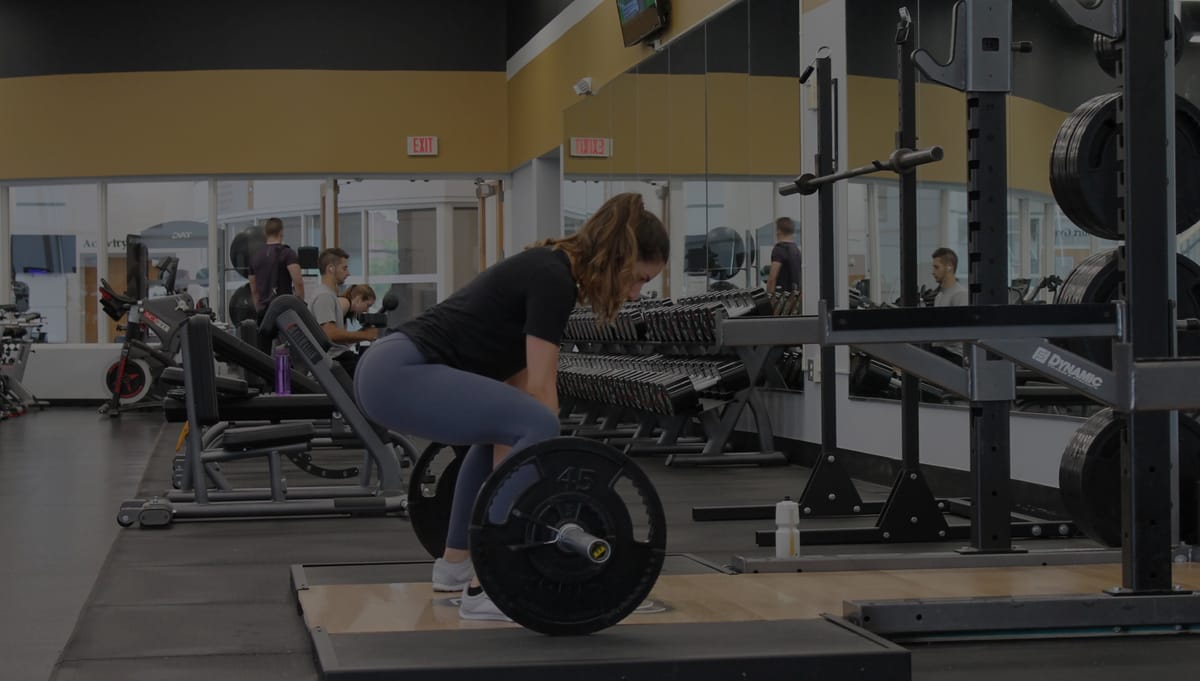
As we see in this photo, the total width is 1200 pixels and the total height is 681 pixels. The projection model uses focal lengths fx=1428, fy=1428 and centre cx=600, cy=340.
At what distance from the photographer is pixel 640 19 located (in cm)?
980

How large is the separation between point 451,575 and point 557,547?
73cm

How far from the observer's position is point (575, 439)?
3027 millimetres

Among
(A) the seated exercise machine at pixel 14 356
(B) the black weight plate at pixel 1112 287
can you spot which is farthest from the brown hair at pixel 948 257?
(A) the seated exercise machine at pixel 14 356

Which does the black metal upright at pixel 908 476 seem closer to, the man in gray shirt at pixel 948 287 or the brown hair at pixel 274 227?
the man in gray shirt at pixel 948 287

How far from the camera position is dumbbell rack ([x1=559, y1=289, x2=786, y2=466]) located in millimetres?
7801

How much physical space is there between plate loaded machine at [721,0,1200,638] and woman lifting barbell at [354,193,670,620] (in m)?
0.48

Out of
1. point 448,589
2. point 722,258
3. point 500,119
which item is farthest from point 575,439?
point 500,119

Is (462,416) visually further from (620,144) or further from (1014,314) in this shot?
(620,144)

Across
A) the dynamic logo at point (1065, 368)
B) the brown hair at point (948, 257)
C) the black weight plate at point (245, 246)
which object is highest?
the black weight plate at point (245, 246)

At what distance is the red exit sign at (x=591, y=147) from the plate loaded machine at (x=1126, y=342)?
682 cm

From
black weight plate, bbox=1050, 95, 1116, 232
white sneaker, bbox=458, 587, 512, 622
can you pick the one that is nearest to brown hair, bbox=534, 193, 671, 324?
white sneaker, bbox=458, 587, 512, 622

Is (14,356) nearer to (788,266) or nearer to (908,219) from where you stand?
(788,266)

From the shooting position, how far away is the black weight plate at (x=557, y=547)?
2.98 m

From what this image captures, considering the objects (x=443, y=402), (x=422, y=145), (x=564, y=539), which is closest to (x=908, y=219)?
(x=443, y=402)
